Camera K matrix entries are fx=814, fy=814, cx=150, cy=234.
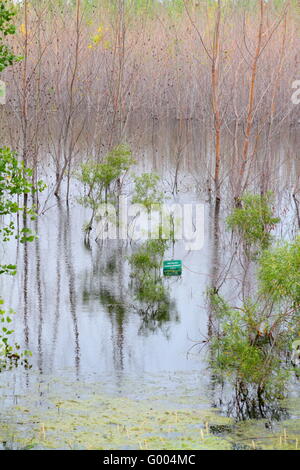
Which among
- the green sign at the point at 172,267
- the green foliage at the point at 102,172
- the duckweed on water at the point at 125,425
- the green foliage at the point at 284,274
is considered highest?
the green foliage at the point at 102,172

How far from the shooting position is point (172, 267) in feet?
A: 40.1

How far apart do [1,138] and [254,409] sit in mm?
12411

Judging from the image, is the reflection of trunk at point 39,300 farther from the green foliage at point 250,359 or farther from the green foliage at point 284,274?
the green foliage at point 284,274

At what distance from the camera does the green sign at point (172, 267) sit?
12.2 metres

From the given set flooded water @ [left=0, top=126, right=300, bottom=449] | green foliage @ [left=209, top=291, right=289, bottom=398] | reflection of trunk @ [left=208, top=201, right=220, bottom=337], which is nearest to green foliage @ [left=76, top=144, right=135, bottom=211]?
flooded water @ [left=0, top=126, right=300, bottom=449]

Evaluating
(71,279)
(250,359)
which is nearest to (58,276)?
(71,279)

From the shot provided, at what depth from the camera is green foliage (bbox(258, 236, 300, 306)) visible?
7590 millimetres

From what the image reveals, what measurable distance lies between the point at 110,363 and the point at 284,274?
2383 mm

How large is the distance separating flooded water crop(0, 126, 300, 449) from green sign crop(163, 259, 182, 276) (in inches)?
Answer: 5.8

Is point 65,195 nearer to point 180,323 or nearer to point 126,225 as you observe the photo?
point 126,225

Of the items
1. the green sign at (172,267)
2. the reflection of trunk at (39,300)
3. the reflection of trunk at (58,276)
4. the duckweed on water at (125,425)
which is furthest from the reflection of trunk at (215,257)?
the duckweed on water at (125,425)

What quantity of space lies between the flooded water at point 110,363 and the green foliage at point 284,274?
104cm
